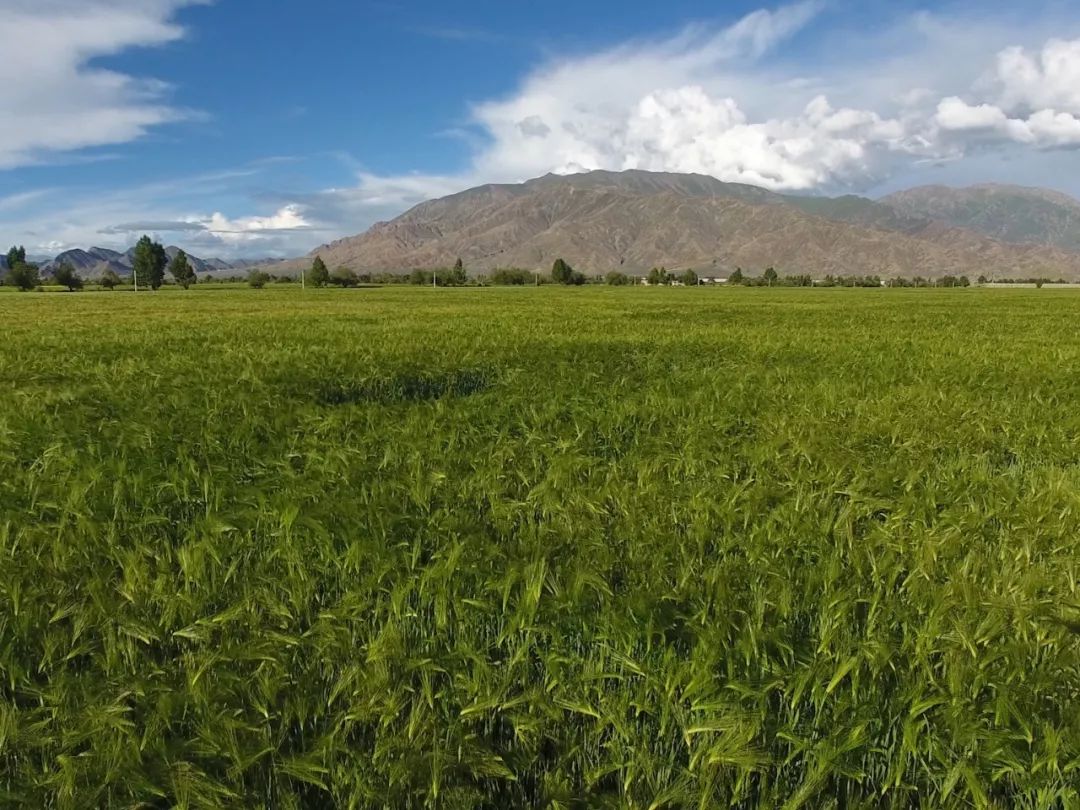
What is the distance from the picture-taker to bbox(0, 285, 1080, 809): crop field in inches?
87.6

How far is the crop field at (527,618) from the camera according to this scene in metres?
2.22

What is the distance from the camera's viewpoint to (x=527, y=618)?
291 cm

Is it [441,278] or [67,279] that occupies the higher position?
[441,278]

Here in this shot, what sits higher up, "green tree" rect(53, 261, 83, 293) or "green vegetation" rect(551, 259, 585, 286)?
"green vegetation" rect(551, 259, 585, 286)

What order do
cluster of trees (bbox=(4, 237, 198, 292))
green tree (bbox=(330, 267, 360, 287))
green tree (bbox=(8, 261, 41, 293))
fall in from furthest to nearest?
green tree (bbox=(330, 267, 360, 287))
cluster of trees (bbox=(4, 237, 198, 292))
green tree (bbox=(8, 261, 41, 293))

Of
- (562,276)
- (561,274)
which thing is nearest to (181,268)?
(561,274)

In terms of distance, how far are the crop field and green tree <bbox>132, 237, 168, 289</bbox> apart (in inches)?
6625

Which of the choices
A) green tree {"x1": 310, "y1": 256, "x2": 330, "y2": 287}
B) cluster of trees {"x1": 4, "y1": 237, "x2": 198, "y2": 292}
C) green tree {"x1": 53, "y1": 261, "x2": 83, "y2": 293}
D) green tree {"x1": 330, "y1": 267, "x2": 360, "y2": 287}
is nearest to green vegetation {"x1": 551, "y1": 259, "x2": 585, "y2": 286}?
green tree {"x1": 330, "y1": 267, "x2": 360, "y2": 287}

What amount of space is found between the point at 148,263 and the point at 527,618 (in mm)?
175411

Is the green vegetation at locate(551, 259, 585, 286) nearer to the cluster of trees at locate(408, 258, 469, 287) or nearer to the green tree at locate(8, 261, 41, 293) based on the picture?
the cluster of trees at locate(408, 258, 469, 287)

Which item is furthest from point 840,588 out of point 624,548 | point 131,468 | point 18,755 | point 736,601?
point 131,468

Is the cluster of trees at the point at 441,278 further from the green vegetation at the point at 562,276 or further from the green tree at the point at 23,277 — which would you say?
the green tree at the point at 23,277

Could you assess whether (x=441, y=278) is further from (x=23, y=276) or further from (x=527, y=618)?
(x=527, y=618)

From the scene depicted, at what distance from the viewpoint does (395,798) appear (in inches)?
84.3
